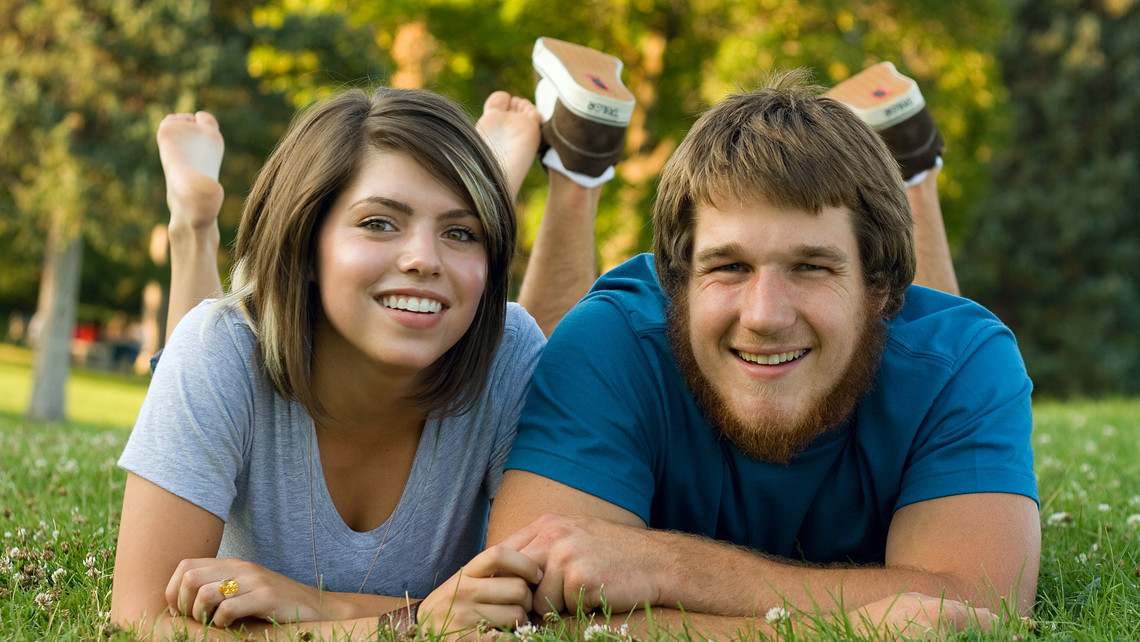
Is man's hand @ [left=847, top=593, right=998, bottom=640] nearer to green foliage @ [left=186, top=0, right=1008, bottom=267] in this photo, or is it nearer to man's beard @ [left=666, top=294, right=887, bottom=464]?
man's beard @ [left=666, top=294, right=887, bottom=464]

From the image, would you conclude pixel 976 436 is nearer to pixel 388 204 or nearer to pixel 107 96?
pixel 388 204

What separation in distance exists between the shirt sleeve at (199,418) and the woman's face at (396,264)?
0.33m

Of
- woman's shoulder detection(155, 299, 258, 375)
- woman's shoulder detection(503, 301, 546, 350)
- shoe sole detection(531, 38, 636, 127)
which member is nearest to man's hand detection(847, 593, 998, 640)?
woman's shoulder detection(503, 301, 546, 350)

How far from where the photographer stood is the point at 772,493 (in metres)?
3.31

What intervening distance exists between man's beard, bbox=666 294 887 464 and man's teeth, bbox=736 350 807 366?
0.15 meters

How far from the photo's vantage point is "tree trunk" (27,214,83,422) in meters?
21.8

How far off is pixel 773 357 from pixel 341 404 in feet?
4.43

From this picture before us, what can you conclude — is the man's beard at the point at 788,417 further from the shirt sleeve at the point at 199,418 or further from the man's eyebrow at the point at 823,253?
the shirt sleeve at the point at 199,418

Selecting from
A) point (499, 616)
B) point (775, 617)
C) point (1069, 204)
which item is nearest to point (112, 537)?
point (499, 616)

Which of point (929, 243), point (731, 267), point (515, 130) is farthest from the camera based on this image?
point (929, 243)

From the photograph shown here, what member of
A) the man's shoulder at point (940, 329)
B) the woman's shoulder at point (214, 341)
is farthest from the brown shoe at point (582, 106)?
the woman's shoulder at point (214, 341)

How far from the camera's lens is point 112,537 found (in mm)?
3674

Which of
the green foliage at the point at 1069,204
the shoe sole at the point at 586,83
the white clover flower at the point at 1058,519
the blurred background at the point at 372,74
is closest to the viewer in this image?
the white clover flower at the point at 1058,519

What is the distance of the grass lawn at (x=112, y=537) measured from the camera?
8.88 ft
